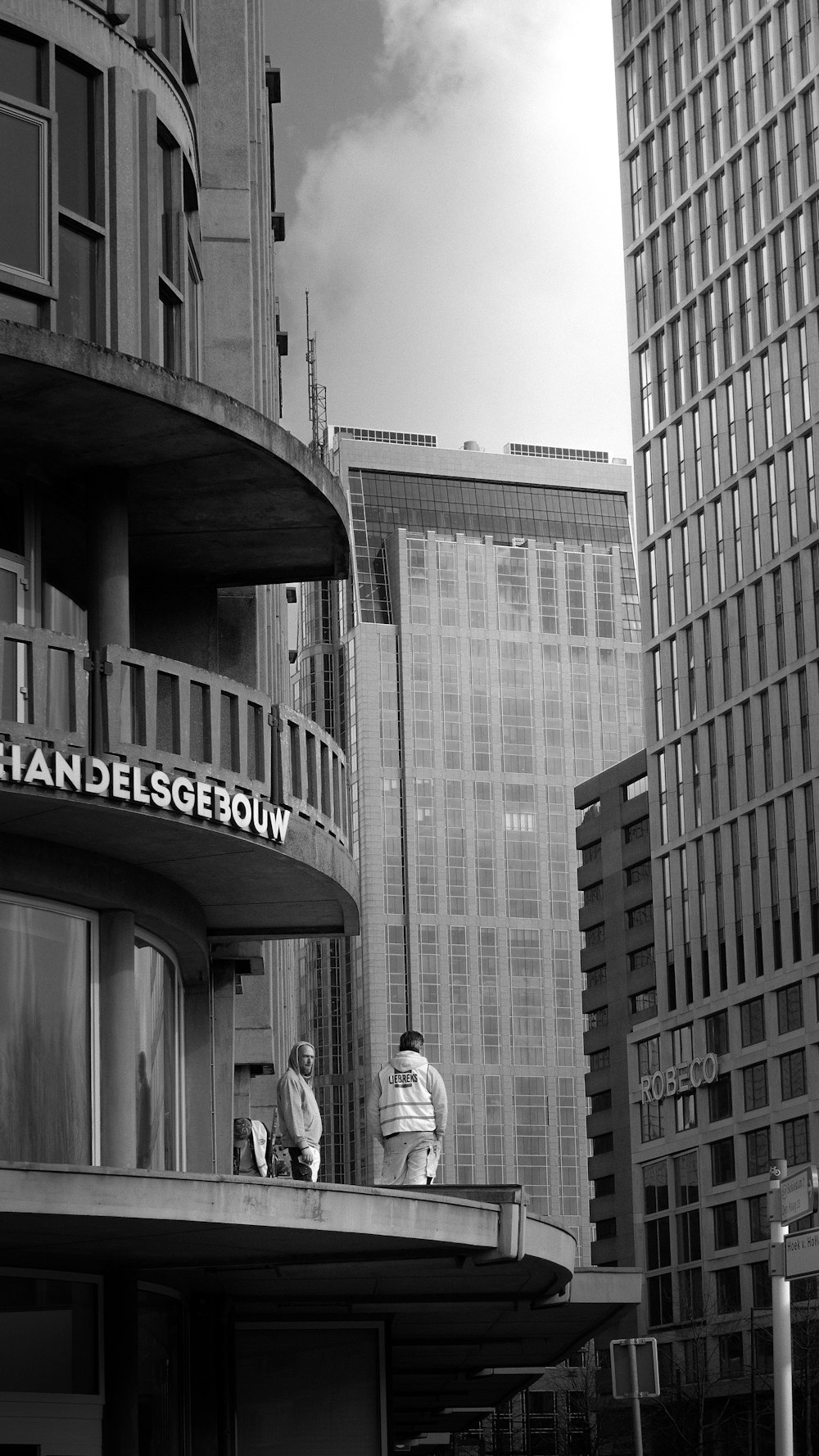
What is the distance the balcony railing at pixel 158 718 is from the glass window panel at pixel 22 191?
4.03 meters

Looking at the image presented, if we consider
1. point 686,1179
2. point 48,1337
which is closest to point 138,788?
point 48,1337

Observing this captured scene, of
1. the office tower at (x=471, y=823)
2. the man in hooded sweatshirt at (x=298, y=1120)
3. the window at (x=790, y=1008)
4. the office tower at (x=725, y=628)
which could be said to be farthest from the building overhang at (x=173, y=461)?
the office tower at (x=471, y=823)

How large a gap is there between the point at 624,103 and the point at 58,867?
11107 centimetres

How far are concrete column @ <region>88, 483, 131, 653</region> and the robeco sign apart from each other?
8919 centimetres

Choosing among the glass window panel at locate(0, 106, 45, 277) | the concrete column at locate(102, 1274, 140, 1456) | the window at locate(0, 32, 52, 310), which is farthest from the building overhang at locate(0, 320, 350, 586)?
the concrete column at locate(102, 1274, 140, 1456)

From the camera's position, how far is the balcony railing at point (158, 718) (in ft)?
61.0

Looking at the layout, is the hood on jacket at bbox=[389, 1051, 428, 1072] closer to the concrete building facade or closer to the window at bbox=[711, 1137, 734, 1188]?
the concrete building facade

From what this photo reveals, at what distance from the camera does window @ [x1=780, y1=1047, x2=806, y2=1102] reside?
326ft

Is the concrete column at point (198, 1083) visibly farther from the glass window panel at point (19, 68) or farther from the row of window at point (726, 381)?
the row of window at point (726, 381)

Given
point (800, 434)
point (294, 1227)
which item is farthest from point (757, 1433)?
Answer: point (294, 1227)

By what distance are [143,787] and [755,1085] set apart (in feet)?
290

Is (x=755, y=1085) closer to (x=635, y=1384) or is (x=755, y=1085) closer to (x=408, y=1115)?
(x=635, y=1384)

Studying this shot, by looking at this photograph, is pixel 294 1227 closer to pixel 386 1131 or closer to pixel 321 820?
pixel 386 1131

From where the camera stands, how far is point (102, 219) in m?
21.4
